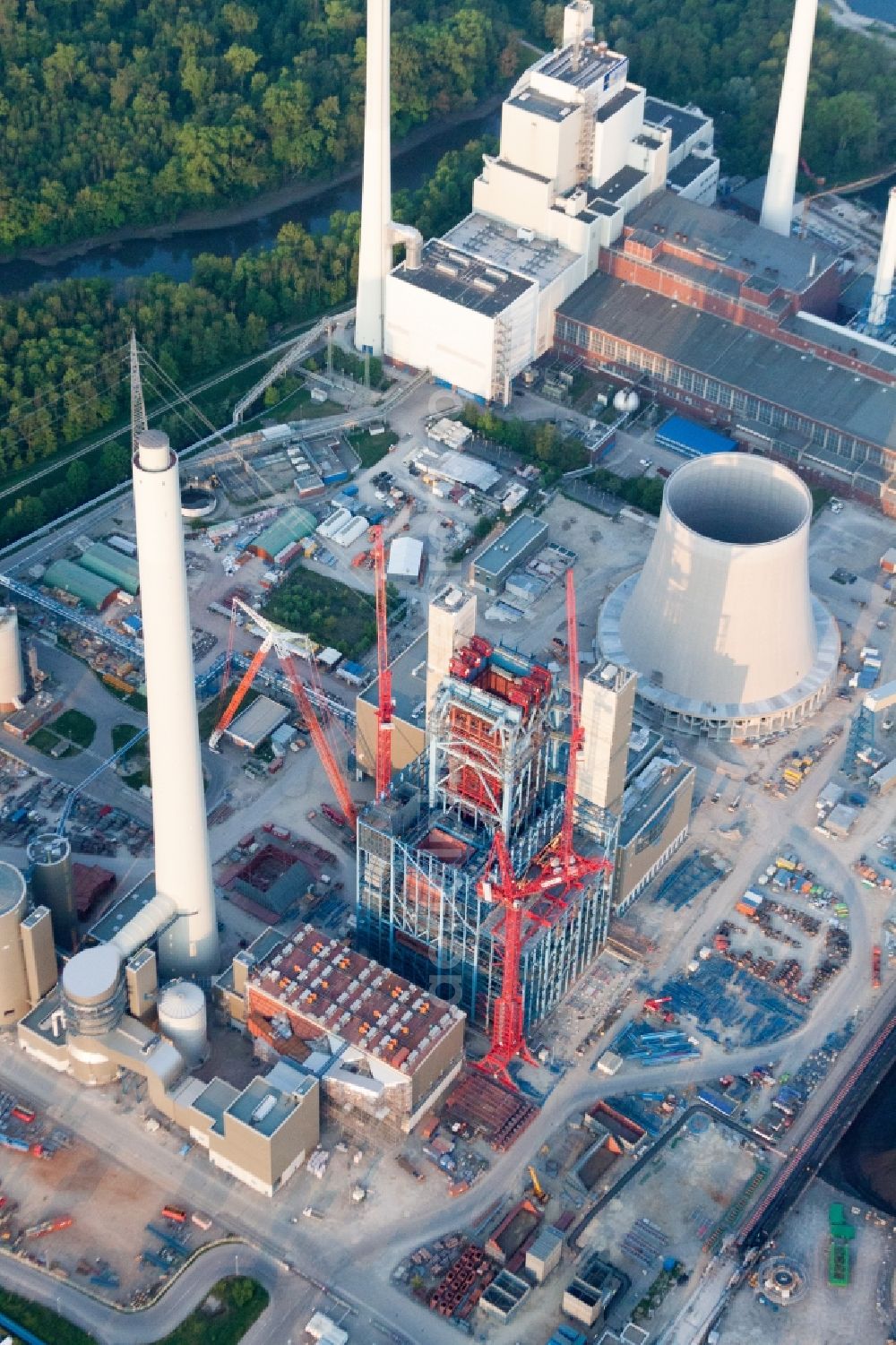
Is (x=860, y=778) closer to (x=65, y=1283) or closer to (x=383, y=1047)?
(x=383, y=1047)

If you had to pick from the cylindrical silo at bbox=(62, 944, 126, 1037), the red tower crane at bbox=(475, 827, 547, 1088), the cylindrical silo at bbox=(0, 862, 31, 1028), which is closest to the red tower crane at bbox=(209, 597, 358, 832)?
the red tower crane at bbox=(475, 827, 547, 1088)

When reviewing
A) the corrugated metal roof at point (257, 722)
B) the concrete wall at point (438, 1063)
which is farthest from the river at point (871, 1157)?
the corrugated metal roof at point (257, 722)

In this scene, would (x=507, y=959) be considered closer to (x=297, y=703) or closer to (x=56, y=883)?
(x=56, y=883)

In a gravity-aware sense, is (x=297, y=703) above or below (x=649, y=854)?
below

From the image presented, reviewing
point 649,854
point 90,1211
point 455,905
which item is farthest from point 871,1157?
point 90,1211

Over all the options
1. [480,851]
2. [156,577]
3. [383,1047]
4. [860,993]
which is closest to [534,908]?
[480,851]
